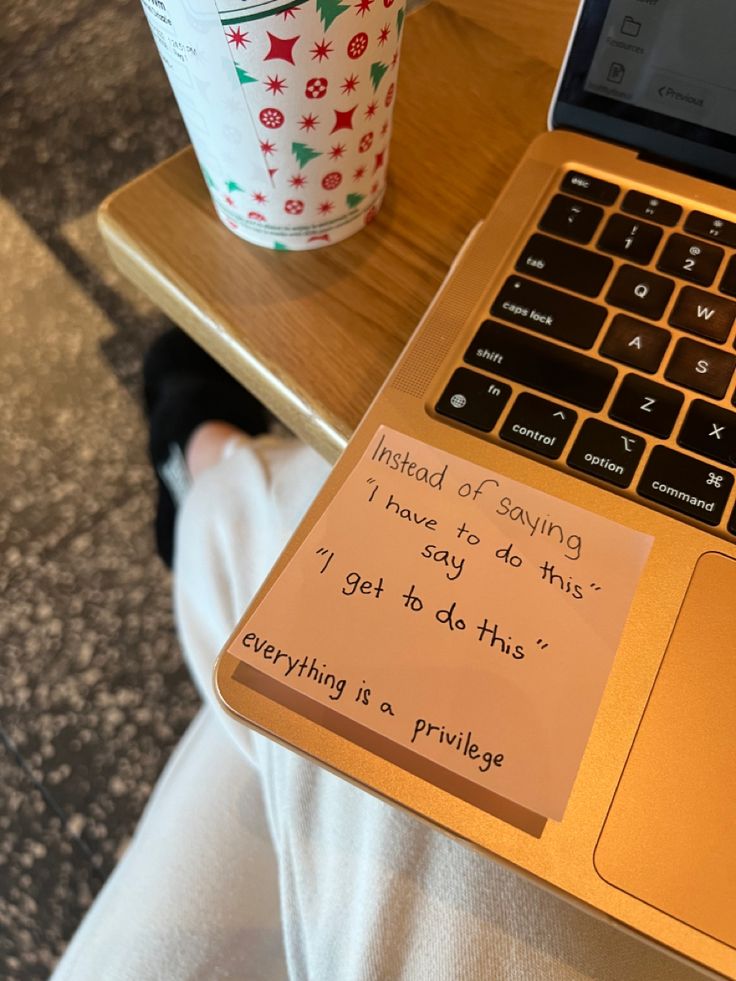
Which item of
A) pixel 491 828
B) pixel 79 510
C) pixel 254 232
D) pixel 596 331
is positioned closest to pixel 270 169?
pixel 254 232

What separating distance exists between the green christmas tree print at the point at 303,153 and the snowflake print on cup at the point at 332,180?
0.05ft

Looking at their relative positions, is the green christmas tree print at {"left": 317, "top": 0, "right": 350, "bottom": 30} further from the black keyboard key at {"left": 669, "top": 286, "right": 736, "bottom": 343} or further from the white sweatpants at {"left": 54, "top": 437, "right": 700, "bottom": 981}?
the white sweatpants at {"left": 54, "top": 437, "right": 700, "bottom": 981}

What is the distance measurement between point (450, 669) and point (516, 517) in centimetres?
7

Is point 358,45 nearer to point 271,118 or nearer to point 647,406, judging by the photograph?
point 271,118

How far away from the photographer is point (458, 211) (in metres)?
0.41

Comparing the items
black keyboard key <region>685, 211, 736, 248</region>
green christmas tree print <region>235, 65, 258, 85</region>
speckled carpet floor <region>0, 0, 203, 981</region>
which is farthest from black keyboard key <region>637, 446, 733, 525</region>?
speckled carpet floor <region>0, 0, 203, 981</region>

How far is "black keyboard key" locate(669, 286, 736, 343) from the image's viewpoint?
329mm

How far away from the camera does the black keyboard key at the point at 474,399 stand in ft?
1.05

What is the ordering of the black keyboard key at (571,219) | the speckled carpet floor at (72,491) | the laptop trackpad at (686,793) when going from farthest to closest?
the speckled carpet floor at (72,491) → the black keyboard key at (571,219) → the laptop trackpad at (686,793)

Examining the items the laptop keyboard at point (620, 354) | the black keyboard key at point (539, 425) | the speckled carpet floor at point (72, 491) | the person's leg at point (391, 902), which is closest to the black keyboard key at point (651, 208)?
the laptop keyboard at point (620, 354)

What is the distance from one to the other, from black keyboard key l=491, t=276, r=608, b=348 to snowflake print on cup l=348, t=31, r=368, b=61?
114 mm

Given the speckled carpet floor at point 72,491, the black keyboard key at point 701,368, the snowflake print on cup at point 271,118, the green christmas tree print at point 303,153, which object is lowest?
the speckled carpet floor at point 72,491

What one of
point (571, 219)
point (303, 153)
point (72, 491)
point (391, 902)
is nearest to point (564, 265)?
point (571, 219)

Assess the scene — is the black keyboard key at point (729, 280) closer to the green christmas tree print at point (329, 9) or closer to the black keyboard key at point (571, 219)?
the black keyboard key at point (571, 219)
